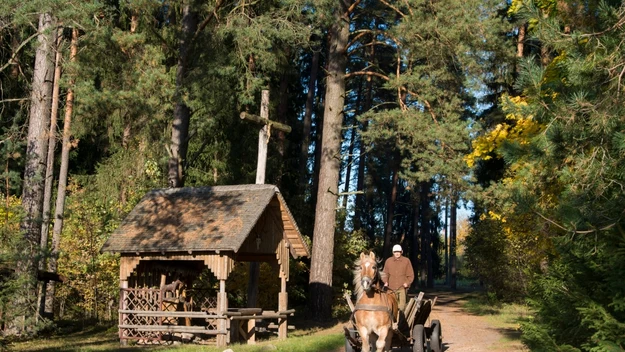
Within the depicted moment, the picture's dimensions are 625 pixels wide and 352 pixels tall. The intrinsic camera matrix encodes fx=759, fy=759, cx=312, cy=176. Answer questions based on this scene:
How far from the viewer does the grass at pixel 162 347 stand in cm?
1833

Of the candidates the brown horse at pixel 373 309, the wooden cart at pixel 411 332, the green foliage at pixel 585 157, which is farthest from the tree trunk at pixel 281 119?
the green foliage at pixel 585 157

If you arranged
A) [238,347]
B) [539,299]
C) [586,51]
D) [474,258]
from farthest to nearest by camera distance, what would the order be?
[474,258]
[238,347]
[539,299]
[586,51]

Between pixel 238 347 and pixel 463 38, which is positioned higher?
pixel 463 38

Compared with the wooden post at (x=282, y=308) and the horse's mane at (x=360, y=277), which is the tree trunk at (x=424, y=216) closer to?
the wooden post at (x=282, y=308)

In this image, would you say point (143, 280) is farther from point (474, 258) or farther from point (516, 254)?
point (474, 258)

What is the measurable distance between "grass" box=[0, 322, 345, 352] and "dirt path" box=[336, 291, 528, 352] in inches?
89.0

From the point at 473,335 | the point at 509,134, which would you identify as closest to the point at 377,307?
the point at 509,134

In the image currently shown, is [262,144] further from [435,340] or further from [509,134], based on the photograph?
[435,340]

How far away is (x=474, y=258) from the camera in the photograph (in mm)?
35500

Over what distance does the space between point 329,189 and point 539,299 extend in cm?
1408

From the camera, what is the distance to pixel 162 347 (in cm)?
1936

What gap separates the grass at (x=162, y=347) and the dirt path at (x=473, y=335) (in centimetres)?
226

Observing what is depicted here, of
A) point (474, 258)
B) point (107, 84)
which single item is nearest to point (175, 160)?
point (107, 84)

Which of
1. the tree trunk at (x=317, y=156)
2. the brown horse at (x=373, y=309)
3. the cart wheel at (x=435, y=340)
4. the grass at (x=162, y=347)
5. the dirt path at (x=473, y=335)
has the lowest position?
the grass at (x=162, y=347)
